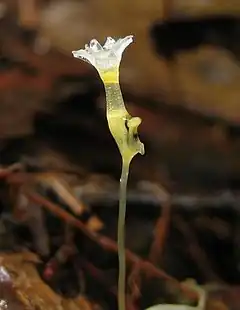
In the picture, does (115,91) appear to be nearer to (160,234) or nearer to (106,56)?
(106,56)

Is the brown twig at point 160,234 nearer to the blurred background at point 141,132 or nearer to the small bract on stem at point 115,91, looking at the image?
the blurred background at point 141,132

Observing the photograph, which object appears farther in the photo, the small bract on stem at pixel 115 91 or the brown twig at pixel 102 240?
the brown twig at pixel 102 240

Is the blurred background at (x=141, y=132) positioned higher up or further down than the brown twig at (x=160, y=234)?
higher up

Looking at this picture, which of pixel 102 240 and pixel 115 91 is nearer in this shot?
pixel 115 91

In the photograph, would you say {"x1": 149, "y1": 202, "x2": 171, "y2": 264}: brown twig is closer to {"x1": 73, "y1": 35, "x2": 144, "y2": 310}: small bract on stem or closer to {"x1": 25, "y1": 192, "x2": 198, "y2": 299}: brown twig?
{"x1": 25, "y1": 192, "x2": 198, "y2": 299}: brown twig

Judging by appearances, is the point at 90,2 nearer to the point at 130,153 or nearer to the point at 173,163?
the point at 173,163

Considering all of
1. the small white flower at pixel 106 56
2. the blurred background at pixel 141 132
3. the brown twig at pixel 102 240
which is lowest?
the brown twig at pixel 102 240

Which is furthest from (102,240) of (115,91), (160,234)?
(115,91)

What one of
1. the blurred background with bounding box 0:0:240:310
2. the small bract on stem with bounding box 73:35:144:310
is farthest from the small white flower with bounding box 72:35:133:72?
the blurred background with bounding box 0:0:240:310

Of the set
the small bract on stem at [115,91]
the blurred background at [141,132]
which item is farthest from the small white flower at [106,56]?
the blurred background at [141,132]
